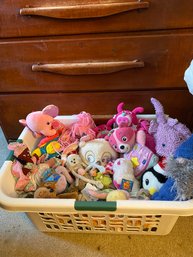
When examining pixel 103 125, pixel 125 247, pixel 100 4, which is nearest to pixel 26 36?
pixel 100 4

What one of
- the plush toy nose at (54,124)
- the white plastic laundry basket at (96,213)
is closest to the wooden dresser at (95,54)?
the plush toy nose at (54,124)

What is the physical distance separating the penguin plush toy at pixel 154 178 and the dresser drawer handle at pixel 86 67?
0.32 m

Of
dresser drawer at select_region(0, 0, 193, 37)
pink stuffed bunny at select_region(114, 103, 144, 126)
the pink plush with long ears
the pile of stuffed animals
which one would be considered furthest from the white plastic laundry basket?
dresser drawer at select_region(0, 0, 193, 37)

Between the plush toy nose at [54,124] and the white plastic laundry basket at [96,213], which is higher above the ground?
the plush toy nose at [54,124]

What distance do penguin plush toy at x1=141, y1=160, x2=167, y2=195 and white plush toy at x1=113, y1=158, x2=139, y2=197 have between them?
0.10 ft

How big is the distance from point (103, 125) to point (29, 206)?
42 cm

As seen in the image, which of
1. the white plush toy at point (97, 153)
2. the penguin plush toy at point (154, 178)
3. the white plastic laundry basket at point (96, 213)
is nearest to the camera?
the white plastic laundry basket at point (96, 213)

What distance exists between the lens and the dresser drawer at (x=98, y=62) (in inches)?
28.5

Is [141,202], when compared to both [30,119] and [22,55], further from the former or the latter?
[22,55]

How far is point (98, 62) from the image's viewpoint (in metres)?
0.76

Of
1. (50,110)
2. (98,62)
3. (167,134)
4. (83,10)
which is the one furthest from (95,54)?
(167,134)

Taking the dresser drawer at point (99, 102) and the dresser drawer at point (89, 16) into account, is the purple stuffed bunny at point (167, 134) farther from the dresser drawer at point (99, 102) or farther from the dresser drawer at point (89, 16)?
the dresser drawer at point (89, 16)

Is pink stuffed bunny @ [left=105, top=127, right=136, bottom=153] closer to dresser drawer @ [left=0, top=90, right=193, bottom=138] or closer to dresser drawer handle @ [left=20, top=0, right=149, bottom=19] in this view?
dresser drawer @ [left=0, top=90, right=193, bottom=138]

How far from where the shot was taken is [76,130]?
2.65 feet
